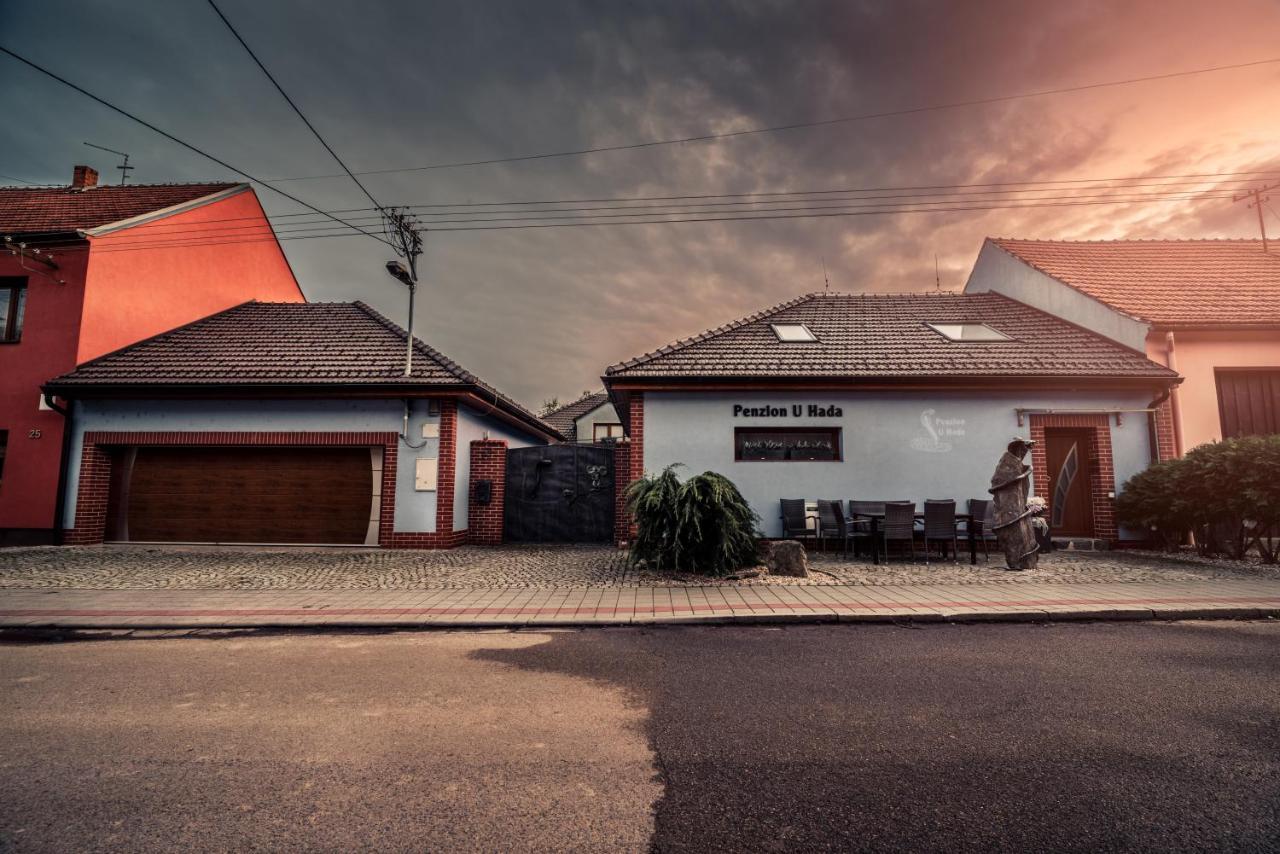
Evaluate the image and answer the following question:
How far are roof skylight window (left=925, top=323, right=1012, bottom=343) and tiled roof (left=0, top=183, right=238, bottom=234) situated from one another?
1811 centimetres

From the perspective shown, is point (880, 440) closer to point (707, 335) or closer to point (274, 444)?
point (707, 335)

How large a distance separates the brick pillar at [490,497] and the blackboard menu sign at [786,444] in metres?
5.28

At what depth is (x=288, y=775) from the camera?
275 cm

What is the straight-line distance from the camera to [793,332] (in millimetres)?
13109

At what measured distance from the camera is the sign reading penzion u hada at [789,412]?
11.3 meters

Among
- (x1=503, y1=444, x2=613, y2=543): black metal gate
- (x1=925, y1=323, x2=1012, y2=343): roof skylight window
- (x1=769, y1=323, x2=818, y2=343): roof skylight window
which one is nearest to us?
(x1=769, y1=323, x2=818, y2=343): roof skylight window

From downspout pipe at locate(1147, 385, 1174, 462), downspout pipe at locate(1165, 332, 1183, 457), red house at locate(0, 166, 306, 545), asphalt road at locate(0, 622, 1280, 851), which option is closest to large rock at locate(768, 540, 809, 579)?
asphalt road at locate(0, 622, 1280, 851)

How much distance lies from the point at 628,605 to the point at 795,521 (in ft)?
16.9

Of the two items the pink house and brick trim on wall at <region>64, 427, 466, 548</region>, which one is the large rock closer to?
brick trim on wall at <region>64, 427, 466, 548</region>

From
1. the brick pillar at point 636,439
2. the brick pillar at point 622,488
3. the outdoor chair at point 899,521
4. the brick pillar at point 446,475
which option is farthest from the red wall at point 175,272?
the outdoor chair at point 899,521

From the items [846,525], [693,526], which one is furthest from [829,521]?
[693,526]

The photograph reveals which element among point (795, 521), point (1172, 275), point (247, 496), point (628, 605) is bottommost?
point (628, 605)

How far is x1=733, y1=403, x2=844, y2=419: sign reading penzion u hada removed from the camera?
11.3 meters

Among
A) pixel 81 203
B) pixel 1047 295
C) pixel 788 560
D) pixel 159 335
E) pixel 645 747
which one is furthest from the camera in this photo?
pixel 81 203
